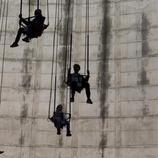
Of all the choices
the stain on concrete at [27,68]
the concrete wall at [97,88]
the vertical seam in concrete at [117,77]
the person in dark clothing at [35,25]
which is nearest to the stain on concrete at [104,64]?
the concrete wall at [97,88]

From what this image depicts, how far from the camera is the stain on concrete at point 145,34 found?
23.1 meters

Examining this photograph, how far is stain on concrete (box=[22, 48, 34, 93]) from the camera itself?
937 inches

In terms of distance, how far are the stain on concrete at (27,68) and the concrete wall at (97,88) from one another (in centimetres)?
5

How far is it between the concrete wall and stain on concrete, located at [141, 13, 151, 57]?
46 mm

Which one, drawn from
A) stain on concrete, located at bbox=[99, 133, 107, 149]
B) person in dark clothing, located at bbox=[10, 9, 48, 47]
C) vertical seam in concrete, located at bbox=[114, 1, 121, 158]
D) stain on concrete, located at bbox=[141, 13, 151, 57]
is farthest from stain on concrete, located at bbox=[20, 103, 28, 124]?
person in dark clothing, located at bbox=[10, 9, 48, 47]

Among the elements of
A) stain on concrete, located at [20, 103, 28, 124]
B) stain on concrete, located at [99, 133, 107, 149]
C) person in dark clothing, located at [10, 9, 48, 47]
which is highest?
person in dark clothing, located at [10, 9, 48, 47]

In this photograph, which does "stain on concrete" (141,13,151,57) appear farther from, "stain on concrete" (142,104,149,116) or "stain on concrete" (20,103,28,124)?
"stain on concrete" (20,103,28,124)

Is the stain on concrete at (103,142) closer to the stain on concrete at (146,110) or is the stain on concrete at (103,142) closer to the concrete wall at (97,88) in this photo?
the concrete wall at (97,88)

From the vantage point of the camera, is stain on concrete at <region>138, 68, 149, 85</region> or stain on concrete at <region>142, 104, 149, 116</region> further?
stain on concrete at <region>138, 68, 149, 85</region>

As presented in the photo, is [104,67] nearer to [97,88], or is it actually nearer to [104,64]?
[104,64]

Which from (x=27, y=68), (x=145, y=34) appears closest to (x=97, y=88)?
(x=145, y=34)

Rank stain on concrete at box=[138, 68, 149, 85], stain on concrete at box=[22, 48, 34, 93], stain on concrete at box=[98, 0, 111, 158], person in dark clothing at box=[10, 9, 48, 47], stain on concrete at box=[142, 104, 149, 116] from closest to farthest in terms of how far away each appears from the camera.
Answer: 1. person in dark clothing at box=[10, 9, 48, 47]
2. stain on concrete at box=[142, 104, 149, 116]
3. stain on concrete at box=[138, 68, 149, 85]
4. stain on concrete at box=[98, 0, 111, 158]
5. stain on concrete at box=[22, 48, 34, 93]

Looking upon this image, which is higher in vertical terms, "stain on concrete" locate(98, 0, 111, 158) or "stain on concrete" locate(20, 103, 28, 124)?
"stain on concrete" locate(98, 0, 111, 158)

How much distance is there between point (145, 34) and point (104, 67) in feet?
7.93
